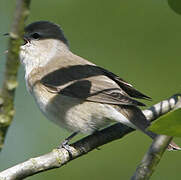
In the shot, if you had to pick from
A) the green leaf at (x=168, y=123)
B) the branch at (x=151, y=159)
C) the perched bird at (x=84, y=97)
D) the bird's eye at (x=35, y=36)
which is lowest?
the perched bird at (x=84, y=97)

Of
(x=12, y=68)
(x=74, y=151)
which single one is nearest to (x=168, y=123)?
(x=12, y=68)

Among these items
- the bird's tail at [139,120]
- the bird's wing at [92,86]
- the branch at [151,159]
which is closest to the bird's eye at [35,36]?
the bird's wing at [92,86]

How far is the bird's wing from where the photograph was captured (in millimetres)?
3281

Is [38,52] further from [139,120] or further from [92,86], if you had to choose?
[139,120]

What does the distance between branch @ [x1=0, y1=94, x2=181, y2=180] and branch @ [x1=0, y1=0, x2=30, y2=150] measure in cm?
86

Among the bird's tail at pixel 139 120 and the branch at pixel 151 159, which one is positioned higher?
the branch at pixel 151 159

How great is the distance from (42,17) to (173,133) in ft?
9.69

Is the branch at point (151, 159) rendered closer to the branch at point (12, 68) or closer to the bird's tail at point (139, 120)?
the branch at point (12, 68)

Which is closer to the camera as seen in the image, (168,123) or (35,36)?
(168,123)

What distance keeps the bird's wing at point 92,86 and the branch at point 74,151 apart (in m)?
0.23

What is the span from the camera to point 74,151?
2895 millimetres

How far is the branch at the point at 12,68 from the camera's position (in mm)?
1078

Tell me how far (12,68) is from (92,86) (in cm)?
231

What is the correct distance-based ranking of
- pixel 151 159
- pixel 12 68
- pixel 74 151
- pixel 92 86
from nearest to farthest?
1. pixel 12 68
2. pixel 151 159
3. pixel 74 151
4. pixel 92 86
